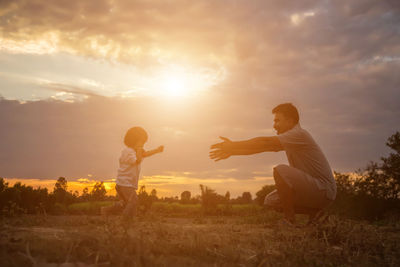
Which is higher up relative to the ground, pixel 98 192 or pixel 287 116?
pixel 287 116

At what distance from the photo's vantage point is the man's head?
607cm

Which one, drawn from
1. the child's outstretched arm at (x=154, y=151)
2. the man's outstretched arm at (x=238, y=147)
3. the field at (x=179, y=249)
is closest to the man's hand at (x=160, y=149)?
the child's outstretched arm at (x=154, y=151)

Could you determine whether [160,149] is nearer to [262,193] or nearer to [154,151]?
[154,151]

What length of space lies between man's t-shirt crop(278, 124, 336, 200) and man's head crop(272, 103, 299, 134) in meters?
0.13

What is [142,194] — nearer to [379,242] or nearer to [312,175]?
[312,175]

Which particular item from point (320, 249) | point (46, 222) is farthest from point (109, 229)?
point (320, 249)

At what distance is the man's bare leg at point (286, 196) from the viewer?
5766mm

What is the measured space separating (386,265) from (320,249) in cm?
69

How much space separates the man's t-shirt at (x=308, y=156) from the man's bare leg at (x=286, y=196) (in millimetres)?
502

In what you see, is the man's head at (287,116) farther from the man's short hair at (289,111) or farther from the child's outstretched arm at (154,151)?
the child's outstretched arm at (154,151)

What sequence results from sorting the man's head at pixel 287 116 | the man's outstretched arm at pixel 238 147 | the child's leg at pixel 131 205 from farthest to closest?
the child's leg at pixel 131 205
the man's head at pixel 287 116
the man's outstretched arm at pixel 238 147

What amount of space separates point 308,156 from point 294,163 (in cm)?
33

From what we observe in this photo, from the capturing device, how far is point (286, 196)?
19.1ft

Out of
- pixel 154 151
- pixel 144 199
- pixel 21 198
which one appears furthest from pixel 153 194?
pixel 154 151
